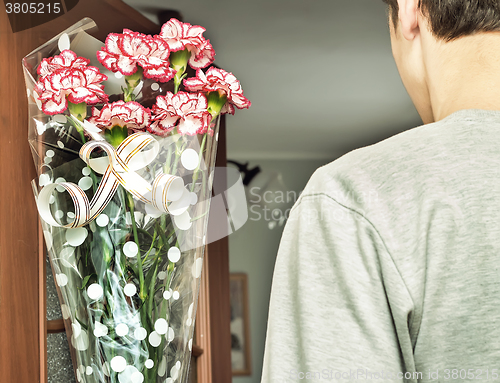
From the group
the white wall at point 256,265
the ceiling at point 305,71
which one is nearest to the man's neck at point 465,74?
the ceiling at point 305,71

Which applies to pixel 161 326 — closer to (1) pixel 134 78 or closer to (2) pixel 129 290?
(2) pixel 129 290

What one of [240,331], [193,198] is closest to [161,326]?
[193,198]

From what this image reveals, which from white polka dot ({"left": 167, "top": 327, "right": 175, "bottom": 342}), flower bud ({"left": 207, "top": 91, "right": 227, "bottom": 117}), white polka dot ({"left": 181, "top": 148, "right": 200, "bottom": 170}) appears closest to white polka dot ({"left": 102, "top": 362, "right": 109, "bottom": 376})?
white polka dot ({"left": 167, "top": 327, "right": 175, "bottom": 342})

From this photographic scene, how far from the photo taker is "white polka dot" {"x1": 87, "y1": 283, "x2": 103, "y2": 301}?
0.70 m

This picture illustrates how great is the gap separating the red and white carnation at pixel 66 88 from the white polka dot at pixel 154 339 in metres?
0.40

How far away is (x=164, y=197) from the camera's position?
27.4 inches

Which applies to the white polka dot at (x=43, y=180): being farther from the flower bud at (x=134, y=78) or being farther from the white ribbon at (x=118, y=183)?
the flower bud at (x=134, y=78)

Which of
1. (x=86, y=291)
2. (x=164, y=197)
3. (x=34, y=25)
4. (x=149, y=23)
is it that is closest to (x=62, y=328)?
(x=86, y=291)

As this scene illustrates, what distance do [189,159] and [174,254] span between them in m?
0.17

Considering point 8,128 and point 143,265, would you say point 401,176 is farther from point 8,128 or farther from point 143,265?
point 8,128

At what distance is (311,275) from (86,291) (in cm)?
52

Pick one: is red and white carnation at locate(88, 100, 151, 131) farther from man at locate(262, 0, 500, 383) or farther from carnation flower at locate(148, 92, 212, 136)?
man at locate(262, 0, 500, 383)

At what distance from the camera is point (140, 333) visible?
0.71 m

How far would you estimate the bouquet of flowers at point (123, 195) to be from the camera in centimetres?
69
